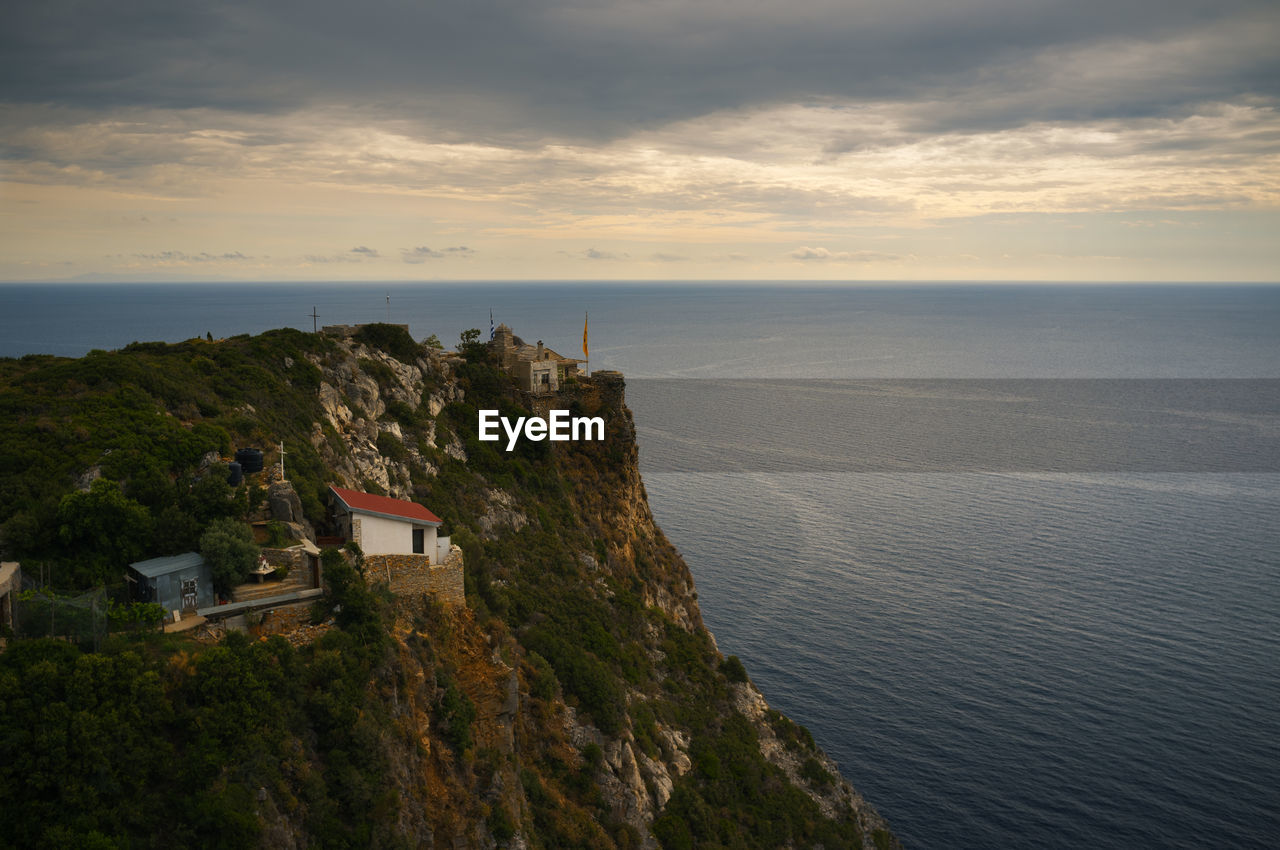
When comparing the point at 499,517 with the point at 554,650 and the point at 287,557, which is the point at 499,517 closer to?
the point at 554,650

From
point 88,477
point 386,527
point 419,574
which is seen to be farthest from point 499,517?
point 88,477

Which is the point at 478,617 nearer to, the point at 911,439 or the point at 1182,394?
the point at 911,439

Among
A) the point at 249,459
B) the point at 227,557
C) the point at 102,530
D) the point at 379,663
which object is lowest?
the point at 379,663

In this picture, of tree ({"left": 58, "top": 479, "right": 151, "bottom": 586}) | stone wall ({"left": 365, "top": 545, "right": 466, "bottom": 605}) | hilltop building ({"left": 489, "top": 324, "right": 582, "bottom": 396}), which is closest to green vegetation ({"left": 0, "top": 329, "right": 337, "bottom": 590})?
tree ({"left": 58, "top": 479, "right": 151, "bottom": 586})

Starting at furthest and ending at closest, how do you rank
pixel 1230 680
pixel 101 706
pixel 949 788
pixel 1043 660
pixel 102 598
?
pixel 1043 660 → pixel 1230 680 → pixel 949 788 → pixel 102 598 → pixel 101 706

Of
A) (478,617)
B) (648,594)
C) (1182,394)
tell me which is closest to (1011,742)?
(648,594)

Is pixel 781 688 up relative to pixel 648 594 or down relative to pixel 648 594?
down

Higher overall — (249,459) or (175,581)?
(249,459)

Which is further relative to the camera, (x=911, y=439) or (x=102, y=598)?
(x=911, y=439)
